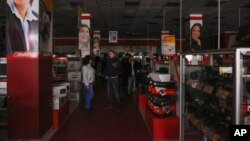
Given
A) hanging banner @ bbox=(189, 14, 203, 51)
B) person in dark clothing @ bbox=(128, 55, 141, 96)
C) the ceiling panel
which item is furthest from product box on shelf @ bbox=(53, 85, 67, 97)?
hanging banner @ bbox=(189, 14, 203, 51)

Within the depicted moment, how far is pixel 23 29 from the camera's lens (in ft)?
19.5

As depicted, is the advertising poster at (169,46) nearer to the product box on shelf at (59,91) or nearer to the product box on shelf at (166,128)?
the product box on shelf at (59,91)

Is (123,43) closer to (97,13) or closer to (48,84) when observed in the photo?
(97,13)

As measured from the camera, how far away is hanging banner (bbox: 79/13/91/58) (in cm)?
1319

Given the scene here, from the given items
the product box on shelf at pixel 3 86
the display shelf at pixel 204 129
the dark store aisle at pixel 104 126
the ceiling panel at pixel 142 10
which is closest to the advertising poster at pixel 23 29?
the product box on shelf at pixel 3 86

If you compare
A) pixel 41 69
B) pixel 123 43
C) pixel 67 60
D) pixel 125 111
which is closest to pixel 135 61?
pixel 67 60

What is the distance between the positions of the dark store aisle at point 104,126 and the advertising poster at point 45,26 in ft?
5.49

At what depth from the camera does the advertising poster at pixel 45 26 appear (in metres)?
6.24

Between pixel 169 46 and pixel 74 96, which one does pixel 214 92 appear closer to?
pixel 74 96

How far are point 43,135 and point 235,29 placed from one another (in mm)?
19621

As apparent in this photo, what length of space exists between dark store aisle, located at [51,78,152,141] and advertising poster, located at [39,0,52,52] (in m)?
1.67

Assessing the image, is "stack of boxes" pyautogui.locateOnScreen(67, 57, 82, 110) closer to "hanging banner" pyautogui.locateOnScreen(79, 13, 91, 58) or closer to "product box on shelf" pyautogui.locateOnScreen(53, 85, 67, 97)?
"hanging banner" pyautogui.locateOnScreen(79, 13, 91, 58)

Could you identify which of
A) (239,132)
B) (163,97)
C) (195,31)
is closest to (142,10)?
(195,31)

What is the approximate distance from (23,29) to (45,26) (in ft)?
2.46
